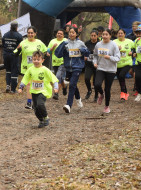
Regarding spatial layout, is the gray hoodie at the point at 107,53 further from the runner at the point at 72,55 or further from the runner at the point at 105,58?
the runner at the point at 72,55

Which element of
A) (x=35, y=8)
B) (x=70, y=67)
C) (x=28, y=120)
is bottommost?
(x=28, y=120)

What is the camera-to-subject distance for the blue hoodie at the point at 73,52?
9.87 metres

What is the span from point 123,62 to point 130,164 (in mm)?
6287

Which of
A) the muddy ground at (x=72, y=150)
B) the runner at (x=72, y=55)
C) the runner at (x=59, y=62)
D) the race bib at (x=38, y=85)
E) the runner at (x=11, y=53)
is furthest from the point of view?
the runner at (x=11, y=53)

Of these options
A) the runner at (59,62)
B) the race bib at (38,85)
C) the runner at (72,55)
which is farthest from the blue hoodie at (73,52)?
the runner at (59,62)

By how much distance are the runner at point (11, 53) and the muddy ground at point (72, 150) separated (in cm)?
289

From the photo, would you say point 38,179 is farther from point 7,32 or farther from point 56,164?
point 7,32

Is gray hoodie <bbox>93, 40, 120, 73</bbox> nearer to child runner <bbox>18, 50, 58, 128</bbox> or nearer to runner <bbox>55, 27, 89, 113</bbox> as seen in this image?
runner <bbox>55, 27, 89, 113</bbox>

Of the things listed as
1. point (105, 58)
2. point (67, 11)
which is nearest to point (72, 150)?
point (105, 58)

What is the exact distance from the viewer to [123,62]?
38.3ft

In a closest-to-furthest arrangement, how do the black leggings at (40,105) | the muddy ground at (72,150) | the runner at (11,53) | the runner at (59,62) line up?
the muddy ground at (72,150)
the black leggings at (40,105)
the runner at (59,62)
the runner at (11,53)

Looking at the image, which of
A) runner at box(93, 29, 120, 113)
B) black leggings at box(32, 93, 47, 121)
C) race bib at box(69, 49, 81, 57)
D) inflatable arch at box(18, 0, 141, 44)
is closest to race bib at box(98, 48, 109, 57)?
runner at box(93, 29, 120, 113)

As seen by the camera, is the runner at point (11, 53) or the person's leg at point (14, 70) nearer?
the runner at point (11, 53)

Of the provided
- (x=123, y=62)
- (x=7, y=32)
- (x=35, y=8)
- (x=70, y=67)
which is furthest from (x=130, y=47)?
(x=35, y=8)
